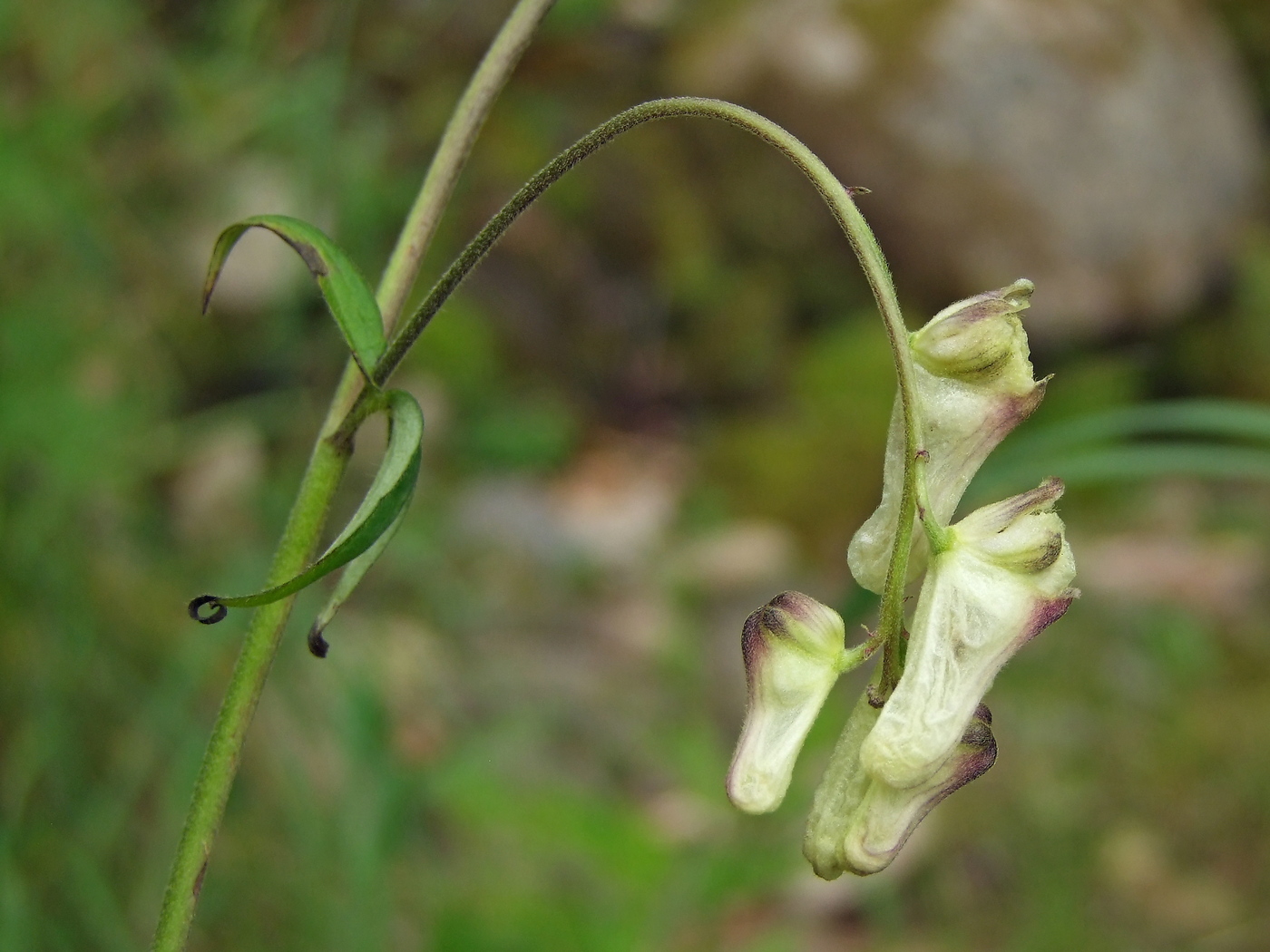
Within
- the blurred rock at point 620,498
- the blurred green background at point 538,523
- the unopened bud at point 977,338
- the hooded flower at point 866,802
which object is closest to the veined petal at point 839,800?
the hooded flower at point 866,802

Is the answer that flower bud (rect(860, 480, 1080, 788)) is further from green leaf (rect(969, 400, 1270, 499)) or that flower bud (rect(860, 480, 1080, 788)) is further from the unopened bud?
green leaf (rect(969, 400, 1270, 499))

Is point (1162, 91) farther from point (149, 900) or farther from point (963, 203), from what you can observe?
point (149, 900)

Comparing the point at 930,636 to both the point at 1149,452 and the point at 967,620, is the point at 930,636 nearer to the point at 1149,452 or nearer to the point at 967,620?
the point at 967,620

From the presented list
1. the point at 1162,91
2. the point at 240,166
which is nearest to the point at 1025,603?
the point at 240,166

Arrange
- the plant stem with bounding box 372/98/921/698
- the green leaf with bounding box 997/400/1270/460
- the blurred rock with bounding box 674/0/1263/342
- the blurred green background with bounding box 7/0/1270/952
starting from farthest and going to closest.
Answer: the blurred rock with bounding box 674/0/1263/342
the blurred green background with bounding box 7/0/1270/952
the green leaf with bounding box 997/400/1270/460
the plant stem with bounding box 372/98/921/698

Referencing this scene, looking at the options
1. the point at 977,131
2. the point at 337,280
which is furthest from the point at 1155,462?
the point at 977,131

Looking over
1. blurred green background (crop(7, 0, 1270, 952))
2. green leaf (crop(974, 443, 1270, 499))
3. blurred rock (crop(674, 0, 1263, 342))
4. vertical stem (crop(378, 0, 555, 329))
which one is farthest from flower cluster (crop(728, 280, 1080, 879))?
blurred rock (crop(674, 0, 1263, 342))
